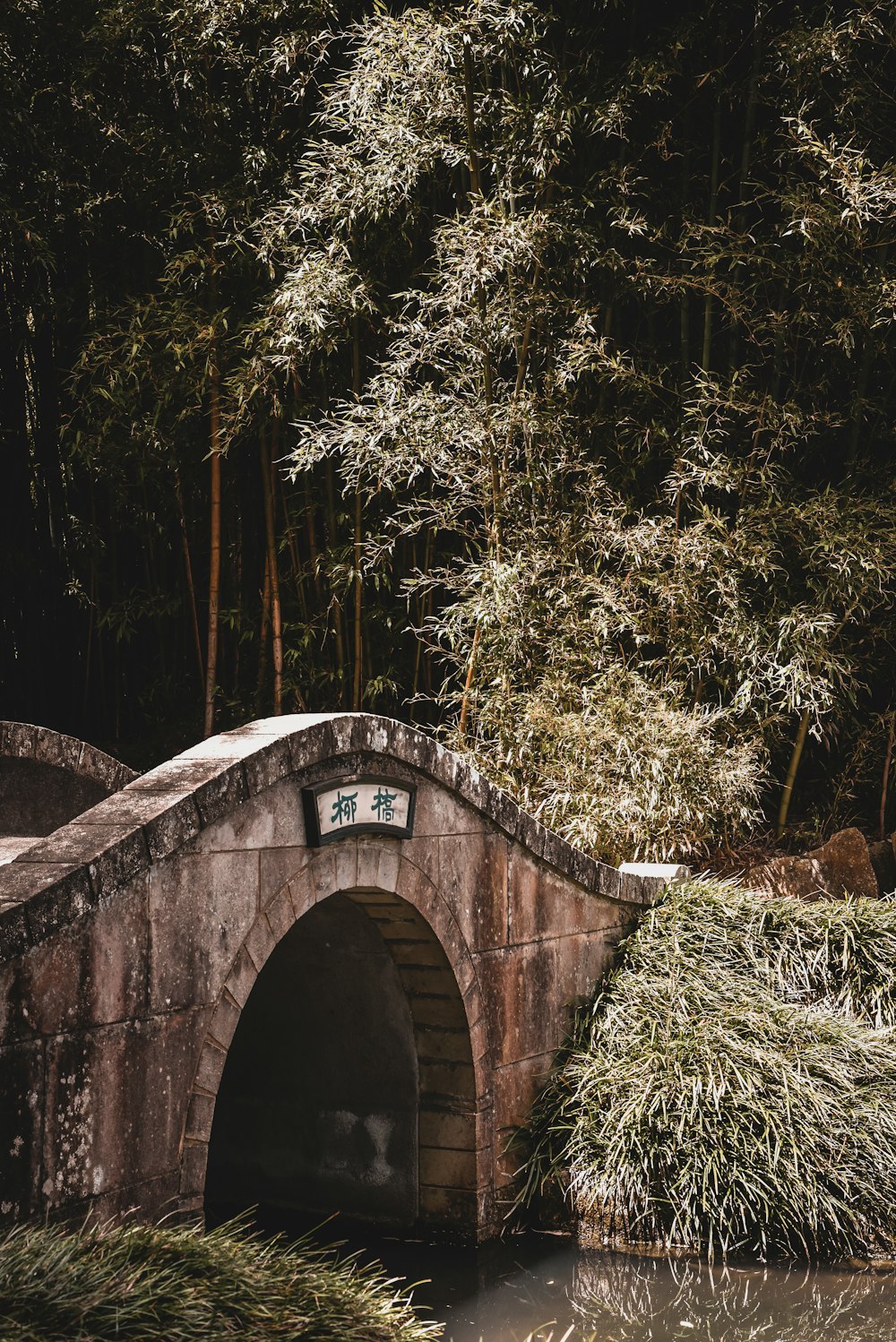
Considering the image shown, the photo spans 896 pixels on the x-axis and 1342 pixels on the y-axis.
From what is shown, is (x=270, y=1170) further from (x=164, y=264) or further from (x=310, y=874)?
(x=164, y=264)

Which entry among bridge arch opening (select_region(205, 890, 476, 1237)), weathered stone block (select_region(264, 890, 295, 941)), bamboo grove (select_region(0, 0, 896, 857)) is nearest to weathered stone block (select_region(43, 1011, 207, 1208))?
weathered stone block (select_region(264, 890, 295, 941))

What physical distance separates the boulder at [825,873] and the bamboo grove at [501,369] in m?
0.26

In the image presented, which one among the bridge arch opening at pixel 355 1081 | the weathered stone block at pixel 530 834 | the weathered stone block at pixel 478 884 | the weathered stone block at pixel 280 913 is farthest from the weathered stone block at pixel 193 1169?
the weathered stone block at pixel 530 834

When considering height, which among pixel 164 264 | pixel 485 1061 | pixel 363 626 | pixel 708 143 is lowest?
pixel 485 1061

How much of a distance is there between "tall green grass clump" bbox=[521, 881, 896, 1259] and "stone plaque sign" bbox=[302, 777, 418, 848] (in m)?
1.37

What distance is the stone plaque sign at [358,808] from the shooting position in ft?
12.1

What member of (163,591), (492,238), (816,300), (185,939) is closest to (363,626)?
(163,591)

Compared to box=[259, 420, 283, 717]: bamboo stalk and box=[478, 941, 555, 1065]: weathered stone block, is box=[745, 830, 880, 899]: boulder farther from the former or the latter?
box=[259, 420, 283, 717]: bamboo stalk

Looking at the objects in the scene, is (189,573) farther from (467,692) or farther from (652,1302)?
(652,1302)

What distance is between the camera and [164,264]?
23.4 feet

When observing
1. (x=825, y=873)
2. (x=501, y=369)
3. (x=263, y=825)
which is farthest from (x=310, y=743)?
(x=501, y=369)

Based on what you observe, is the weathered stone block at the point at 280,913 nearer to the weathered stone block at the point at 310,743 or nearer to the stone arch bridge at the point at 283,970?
the stone arch bridge at the point at 283,970

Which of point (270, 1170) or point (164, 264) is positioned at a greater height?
point (164, 264)

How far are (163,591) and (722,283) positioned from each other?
3530 millimetres
